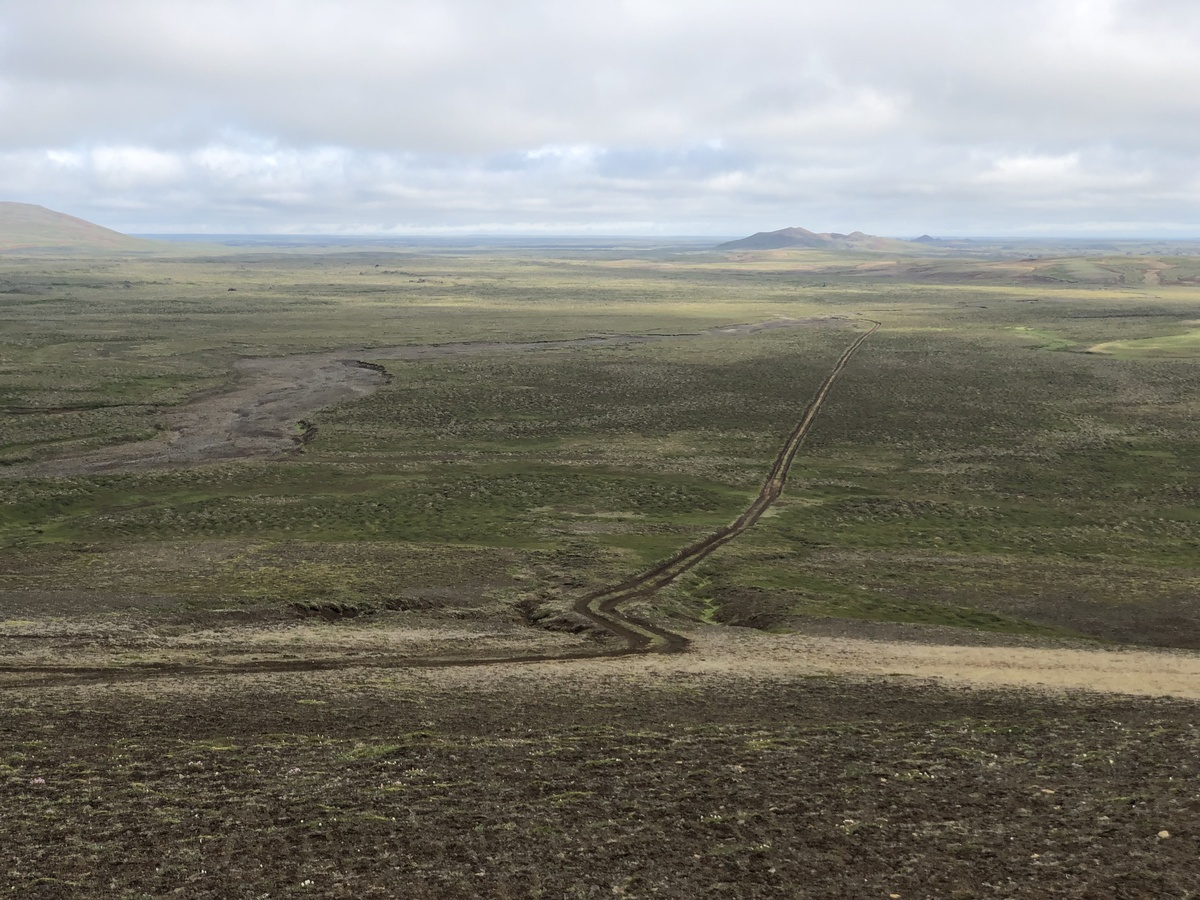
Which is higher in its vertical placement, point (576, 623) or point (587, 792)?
point (587, 792)

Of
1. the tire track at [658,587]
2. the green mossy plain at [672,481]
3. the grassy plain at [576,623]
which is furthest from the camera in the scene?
the green mossy plain at [672,481]

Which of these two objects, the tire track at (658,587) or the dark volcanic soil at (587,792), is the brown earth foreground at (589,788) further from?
the tire track at (658,587)

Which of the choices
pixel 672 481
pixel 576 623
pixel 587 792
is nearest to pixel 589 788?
pixel 587 792

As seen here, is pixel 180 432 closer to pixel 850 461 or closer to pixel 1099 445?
pixel 850 461

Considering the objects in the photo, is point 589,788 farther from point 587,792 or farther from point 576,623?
point 576,623

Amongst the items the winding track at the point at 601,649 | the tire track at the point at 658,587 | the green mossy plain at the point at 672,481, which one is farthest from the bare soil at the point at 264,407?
the winding track at the point at 601,649

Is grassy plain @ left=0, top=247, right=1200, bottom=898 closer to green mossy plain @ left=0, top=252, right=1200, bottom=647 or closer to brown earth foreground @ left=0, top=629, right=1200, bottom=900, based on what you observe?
brown earth foreground @ left=0, top=629, right=1200, bottom=900

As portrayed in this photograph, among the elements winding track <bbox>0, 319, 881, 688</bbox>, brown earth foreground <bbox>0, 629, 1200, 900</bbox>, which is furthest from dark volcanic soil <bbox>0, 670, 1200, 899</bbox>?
winding track <bbox>0, 319, 881, 688</bbox>

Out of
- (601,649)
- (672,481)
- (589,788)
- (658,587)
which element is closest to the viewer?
(589,788)
